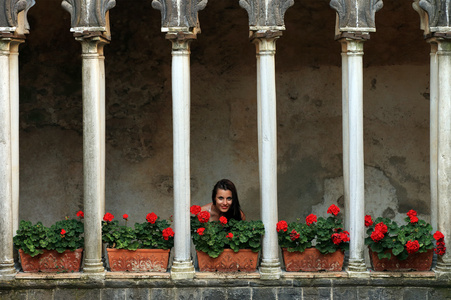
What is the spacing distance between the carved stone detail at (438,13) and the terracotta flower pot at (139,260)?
3.66 m

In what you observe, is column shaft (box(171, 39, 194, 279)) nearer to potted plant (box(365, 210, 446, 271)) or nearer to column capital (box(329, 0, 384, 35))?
column capital (box(329, 0, 384, 35))

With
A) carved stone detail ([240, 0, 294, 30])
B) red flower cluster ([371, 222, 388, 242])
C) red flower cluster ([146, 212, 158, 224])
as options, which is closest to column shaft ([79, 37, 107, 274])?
red flower cluster ([146, 212, 158, 224])

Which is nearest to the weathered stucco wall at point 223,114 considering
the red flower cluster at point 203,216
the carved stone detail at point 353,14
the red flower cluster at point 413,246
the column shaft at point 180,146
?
the carved stone detail at point 353,14

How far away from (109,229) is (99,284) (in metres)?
Result: 0.59

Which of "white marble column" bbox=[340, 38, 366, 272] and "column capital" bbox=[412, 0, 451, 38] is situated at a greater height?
"column capital" bbox=[412, 0, 451, 38]

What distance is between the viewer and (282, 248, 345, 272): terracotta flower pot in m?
8.97

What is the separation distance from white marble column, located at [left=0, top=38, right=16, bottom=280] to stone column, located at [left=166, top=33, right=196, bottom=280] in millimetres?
1691

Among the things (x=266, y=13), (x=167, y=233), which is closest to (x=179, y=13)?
(x=266, y=13)

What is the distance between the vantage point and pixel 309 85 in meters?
11.5

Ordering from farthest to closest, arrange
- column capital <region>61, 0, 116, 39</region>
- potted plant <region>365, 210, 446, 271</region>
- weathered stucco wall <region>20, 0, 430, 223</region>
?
weathered stucco wall <region>20, 0, 430, 223</region>, column capital <region>61, 0, 116, 39</region>, potted plant <region>365, 210, 446, 271</region>

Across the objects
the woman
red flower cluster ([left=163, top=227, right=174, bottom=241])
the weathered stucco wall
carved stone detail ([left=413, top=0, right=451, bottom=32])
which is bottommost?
red flower cluster ([left=163, top=227, right=174, bottom=241])

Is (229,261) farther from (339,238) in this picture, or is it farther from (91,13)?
(91,13)

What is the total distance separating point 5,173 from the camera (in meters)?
8.91

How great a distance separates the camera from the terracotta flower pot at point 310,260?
8.97 metres
